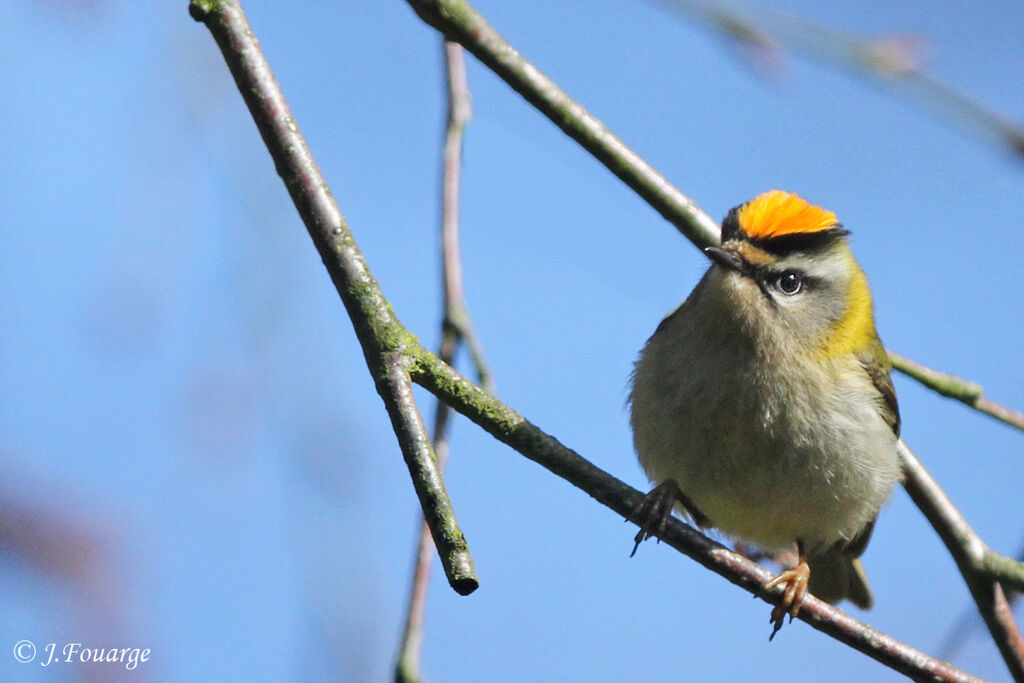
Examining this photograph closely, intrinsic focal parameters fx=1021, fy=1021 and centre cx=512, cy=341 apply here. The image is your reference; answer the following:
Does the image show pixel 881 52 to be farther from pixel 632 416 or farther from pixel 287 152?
pixel 287 152

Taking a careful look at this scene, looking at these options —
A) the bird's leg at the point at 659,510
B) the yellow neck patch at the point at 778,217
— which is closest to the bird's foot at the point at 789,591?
the bird's leg at the point at 659,510

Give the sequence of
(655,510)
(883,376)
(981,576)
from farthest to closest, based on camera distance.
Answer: (883,376) < (981,576) < (655,510)

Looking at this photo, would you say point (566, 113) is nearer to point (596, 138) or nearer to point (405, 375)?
point (596, 138)

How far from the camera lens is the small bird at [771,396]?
312 centimetres

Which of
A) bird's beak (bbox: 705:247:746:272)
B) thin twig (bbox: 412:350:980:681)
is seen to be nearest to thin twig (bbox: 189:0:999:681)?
thin twig (bbox: 412:350:980:681)

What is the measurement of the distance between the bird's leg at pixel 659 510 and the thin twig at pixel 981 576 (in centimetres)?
78

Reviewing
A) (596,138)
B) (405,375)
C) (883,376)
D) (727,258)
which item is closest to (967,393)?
(883,376)

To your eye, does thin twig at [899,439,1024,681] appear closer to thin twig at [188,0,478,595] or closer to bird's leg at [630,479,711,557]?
bird's leg at [630,479,711,557]

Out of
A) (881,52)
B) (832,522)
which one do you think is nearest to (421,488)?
(832,522)

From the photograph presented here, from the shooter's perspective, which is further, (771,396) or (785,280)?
(785,280)

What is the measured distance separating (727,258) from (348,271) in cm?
146

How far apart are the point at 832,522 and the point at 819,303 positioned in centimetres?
73

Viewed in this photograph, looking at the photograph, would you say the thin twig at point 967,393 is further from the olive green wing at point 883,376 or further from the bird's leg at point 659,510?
the bird's leg at point 659,510

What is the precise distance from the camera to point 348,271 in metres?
2.08
